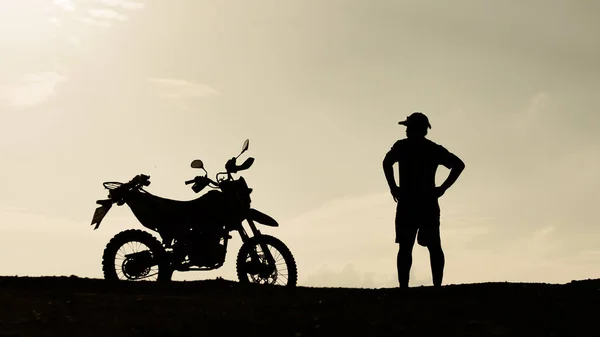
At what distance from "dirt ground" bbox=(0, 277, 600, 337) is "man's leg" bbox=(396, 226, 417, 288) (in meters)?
0.54

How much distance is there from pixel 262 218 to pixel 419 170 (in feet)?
10.6

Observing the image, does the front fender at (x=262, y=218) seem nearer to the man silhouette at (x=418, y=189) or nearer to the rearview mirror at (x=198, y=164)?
the rearview mirror at (x=198, y=164)

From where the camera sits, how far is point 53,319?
10.2 meters

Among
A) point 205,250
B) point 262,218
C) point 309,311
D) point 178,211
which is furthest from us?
point 262,218

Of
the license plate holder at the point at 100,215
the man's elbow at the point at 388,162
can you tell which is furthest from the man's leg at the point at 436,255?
the license plate holder at the point at 100,215

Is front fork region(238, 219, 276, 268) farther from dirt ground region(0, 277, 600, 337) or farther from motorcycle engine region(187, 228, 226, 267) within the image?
dirt ground region(0, 277, 600, 337)

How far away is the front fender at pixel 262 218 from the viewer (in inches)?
595

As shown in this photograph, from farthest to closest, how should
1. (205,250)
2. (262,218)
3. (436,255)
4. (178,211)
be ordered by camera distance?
(262,218) → (178,211) → (205,250) → (436,255)

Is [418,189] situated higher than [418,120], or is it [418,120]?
[418,120]

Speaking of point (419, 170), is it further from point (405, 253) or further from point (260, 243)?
point (260, 243)

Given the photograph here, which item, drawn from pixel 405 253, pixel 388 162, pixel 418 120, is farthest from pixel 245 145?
pixel 405 253

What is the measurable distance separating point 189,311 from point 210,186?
4.83 meters

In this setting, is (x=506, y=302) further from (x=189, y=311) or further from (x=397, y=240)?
(x=189, y=311)

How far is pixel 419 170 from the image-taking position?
1326cm
